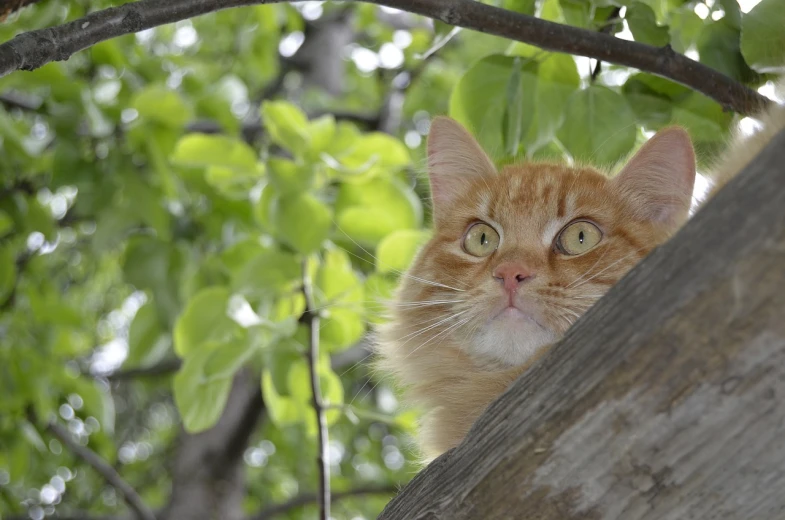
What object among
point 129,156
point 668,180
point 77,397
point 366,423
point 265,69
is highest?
point 668,180

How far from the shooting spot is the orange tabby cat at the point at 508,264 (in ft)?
4.37

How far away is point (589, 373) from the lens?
2.19 ft

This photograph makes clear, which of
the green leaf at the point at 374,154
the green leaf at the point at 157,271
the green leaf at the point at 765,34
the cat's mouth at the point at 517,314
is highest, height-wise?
the green leaf at the point at 765,34

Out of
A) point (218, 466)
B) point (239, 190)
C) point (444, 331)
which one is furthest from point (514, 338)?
point (218, 466)

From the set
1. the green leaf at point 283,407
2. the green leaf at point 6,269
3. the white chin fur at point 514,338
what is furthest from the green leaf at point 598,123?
the green leaf at point 6,269

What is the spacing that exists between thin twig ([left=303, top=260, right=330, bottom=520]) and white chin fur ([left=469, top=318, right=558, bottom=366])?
1.52ft

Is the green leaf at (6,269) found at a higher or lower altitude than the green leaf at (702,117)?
lower

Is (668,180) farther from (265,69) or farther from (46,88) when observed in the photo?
(265,69)

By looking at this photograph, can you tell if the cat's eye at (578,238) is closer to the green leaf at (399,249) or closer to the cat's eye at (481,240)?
the cat's eye at (481,240)

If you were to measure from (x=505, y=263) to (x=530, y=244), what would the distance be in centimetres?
11

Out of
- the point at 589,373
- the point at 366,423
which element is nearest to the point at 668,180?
the point at 589,373

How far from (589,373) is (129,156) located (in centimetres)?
188

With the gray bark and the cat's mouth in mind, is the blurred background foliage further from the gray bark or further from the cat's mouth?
the cat's mouth

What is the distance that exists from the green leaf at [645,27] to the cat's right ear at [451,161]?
0.47 meters
